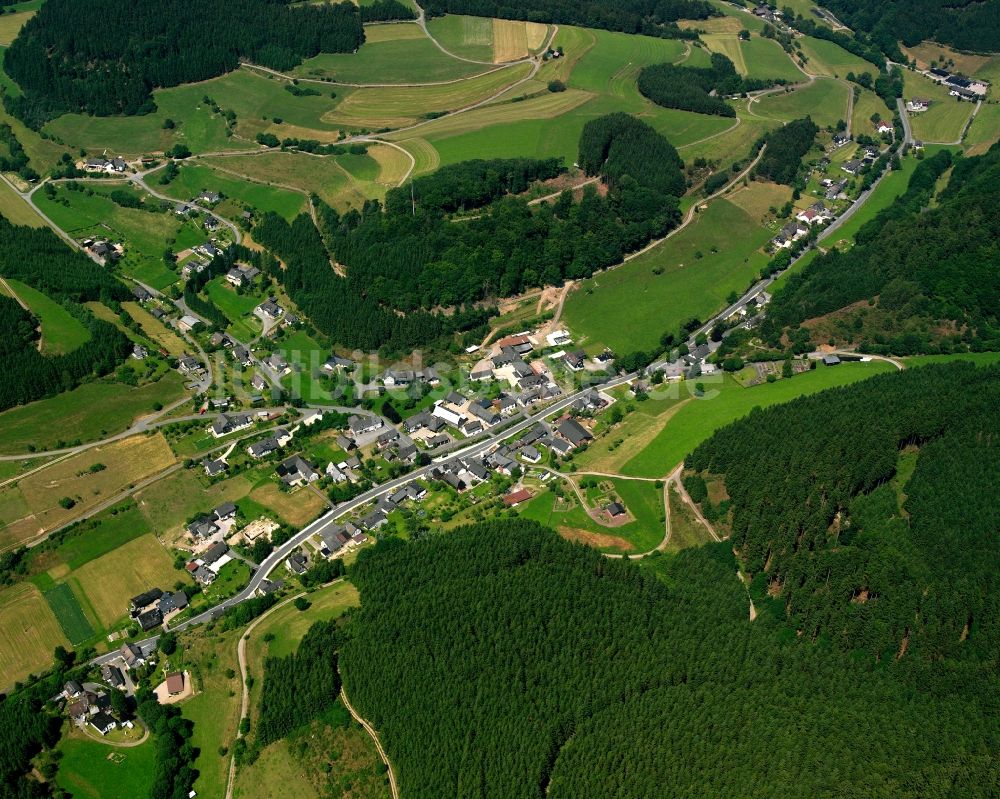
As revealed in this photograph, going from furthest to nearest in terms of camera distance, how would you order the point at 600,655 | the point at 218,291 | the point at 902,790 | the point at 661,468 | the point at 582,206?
the point at 582,206 → the point at 218,291 → the point at 661,468 → the point at 600,655 → the point at 902,790

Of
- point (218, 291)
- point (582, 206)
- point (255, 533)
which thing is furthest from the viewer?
point (582, 206)

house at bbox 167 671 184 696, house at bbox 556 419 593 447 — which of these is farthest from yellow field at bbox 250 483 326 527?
house at bbox 556 419 593 447

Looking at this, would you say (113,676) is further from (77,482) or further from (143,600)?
(77,482)

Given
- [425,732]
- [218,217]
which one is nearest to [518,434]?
[425,732]

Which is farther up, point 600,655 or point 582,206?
point 582,206

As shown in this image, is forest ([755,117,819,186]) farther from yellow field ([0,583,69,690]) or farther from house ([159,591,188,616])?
yellow field ([0,583,69,690])

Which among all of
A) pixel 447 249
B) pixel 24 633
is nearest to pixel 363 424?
pixel 447 249

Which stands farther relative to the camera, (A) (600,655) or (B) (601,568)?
(B) (601,568)

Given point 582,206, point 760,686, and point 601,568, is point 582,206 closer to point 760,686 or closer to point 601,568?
point 601,568
